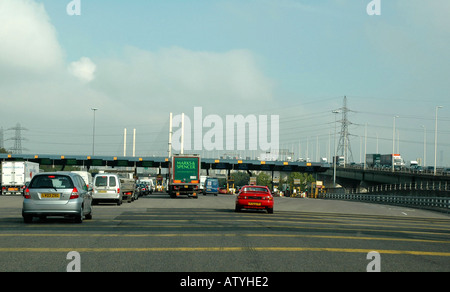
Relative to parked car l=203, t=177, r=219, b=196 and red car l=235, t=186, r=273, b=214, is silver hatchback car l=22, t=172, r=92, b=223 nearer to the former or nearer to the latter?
red car l=235, t=186, r=273, b=214

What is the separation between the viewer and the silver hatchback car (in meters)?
17.5

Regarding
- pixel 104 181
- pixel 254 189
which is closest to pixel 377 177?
pixel 104 181

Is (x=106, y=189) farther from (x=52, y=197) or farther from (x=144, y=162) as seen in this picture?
(x=144, y=162)

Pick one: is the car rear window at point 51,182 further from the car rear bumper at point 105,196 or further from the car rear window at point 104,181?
the car rear bumper at point 105,196

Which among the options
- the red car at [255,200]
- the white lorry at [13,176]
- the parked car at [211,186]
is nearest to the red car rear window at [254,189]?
→ the red car at [255,200]

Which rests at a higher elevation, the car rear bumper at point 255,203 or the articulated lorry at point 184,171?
the articulated lorry at point 184,171

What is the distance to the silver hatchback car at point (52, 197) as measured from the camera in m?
17.5

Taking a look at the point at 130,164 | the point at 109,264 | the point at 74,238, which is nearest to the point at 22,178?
the point at 130,164

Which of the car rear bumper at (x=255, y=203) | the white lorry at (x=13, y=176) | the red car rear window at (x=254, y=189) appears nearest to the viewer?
the car rear bumper at (x=255, y=203)

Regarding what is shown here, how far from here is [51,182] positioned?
695 inches

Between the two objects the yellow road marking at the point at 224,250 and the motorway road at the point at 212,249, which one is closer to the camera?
the motorway road at the point at 212,249

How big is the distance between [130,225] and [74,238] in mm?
4290

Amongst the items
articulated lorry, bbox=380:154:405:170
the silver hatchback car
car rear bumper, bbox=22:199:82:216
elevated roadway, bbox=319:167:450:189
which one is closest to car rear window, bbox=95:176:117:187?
the silver hatchback car

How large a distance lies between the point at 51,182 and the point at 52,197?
0.48 m
